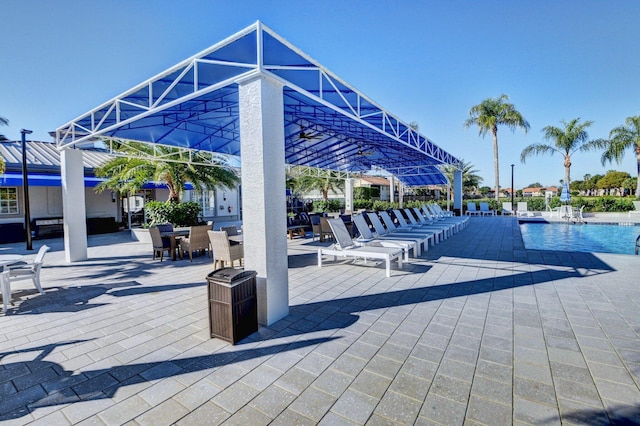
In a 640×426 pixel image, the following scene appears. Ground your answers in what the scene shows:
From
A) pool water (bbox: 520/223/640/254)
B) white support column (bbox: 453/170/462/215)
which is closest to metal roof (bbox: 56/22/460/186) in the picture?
white support column (bbox: 453/170/462/215)

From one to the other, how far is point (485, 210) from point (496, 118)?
10.4 meters

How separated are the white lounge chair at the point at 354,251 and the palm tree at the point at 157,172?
8.68 metres

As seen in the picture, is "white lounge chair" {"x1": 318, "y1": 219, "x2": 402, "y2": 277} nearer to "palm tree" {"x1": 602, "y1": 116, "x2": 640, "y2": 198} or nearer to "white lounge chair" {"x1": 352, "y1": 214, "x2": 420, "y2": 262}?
"white lounge chair" {"x1": 352, "y1": 214, "x2": 420, "y2": 262}

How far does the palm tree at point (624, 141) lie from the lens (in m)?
26.6

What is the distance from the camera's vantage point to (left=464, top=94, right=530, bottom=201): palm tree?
97.2 ft

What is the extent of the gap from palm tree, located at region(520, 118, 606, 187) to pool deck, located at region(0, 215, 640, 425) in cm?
2757

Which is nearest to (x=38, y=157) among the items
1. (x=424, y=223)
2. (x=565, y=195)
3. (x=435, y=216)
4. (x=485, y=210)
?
(x=424, y=223)

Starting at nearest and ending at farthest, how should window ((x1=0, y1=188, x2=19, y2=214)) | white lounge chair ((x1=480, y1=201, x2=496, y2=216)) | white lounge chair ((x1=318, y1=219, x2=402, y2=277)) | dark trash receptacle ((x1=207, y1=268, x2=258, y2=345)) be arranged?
dark trash receptacle ((x1=207, y1=268, x2=258, y2=345))
white lounge chair ((x1=318, y1=219, x2=402, y2=277))
window ((x1=0, y1=188, x2=19, y2=214))
white lounge chair ((x1=480, y1=201, x2=496, y2=216))

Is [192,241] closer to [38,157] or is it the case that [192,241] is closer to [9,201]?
[9,201]

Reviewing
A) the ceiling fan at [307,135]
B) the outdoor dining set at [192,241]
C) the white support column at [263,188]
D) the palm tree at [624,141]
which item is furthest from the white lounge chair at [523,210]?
the white support column at [263,188]

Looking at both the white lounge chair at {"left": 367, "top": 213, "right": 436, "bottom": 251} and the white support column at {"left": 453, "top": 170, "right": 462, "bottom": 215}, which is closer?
the white lounge chair at {"left": 367, "top": 213, "right": 436, "bottom": 251}

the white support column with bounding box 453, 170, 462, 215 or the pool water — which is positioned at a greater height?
the white support column with bounding box 453, 170, 462, 215

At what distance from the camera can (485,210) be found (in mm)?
26328

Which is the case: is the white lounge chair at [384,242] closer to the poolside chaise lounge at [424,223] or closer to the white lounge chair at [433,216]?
the poolside chaise lounge at [424,223]
